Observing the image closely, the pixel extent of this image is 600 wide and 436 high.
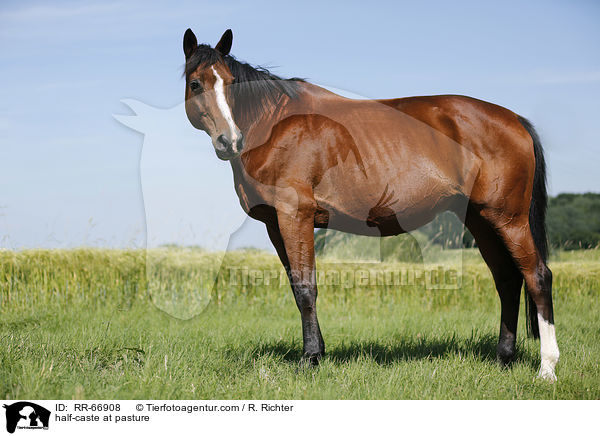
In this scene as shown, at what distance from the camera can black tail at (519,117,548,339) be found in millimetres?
5062

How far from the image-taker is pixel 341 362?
16.0ft

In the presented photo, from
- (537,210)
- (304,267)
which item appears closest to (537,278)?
(537,210)

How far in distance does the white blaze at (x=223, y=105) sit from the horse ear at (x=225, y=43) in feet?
1.17

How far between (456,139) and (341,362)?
2.55 meters

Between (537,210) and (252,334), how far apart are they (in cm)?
377

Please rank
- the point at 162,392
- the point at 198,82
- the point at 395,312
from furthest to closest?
1. the point at 395,312
2. the point at 198,82
3. the point at 162,392

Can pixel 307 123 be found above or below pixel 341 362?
above

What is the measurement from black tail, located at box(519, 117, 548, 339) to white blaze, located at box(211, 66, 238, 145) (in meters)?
3.24

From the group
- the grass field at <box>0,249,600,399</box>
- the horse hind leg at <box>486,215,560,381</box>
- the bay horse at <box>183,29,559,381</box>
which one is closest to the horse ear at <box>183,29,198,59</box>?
the bay horse at <box>183,29,559,381</box>

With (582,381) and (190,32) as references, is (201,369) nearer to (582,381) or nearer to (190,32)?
(190,32)

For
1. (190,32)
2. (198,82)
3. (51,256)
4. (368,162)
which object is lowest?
(51,256)
